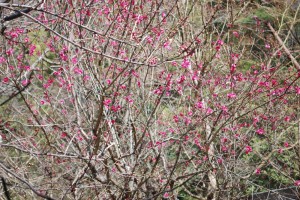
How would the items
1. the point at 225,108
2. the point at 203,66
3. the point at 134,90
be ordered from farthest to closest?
1. the point at 203,66
2. the point at 134,90
3. the point at 225,108

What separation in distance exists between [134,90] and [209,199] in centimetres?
239

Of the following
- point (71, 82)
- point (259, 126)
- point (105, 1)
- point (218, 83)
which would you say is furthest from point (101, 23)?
point (259, 126)

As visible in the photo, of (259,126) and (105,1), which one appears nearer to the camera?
(105,1)

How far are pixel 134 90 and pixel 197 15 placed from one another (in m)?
5.83

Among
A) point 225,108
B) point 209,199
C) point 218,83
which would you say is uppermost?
point 225,108

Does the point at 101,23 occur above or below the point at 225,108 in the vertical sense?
above

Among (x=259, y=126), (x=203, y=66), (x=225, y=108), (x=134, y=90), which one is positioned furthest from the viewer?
(x=259, y=126)

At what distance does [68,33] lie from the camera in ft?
18.0

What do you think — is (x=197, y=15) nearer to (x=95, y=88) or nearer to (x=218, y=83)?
(x=218, y=83)

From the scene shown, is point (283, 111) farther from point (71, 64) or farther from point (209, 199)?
point (71, 64)

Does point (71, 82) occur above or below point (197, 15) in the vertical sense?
above

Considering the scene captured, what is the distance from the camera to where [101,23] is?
631cm

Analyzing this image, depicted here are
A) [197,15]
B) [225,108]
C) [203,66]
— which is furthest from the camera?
[197,15]

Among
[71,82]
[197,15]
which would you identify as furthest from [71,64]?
[197,15]
